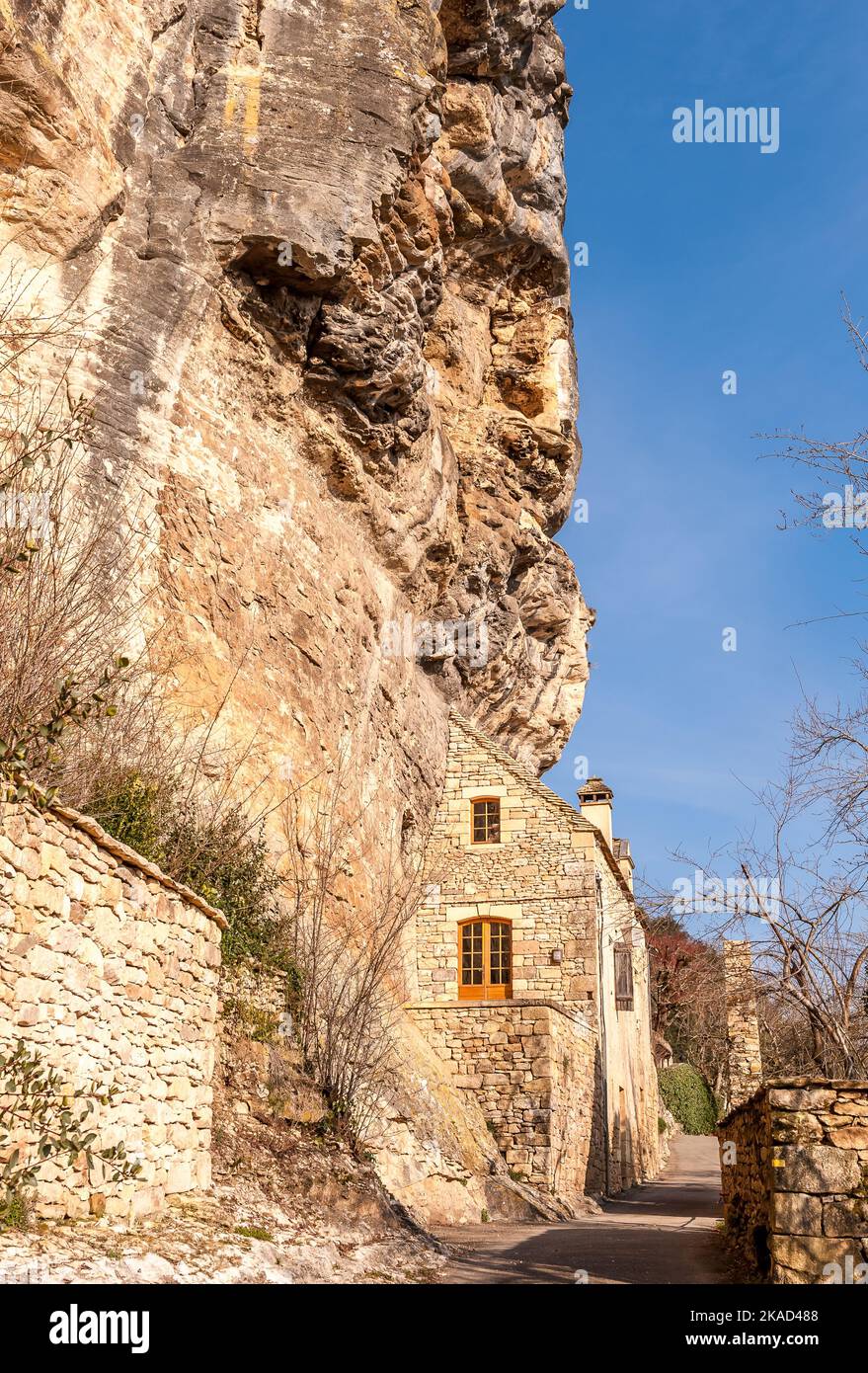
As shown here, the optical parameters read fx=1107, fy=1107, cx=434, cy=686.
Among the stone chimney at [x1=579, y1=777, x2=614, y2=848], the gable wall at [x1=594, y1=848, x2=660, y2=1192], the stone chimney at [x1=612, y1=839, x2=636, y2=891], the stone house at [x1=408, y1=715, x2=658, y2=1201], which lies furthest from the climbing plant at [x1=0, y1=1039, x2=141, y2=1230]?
the stone chimney at [x1=612, y1=839, x2=636, y2=891]

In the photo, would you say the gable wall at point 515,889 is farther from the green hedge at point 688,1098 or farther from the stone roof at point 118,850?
the green hedge at point 688,1098

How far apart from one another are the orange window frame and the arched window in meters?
1.37

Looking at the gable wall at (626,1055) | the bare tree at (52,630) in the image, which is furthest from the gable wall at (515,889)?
the bare tree at (52,630)

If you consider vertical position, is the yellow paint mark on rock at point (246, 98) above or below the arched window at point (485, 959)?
above

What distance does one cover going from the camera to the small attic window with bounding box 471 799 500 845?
746 inches

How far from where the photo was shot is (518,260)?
21375 mm

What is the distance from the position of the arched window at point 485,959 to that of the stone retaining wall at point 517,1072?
2.32m

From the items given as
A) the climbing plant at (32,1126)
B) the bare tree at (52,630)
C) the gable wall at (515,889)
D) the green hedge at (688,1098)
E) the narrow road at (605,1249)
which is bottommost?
the green hedge at (688,1098)

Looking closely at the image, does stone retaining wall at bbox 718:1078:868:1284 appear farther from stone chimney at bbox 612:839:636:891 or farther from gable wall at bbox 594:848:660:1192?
stone chimney at bbox 612:839:636:891

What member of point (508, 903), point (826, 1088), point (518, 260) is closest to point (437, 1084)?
point (508, 903)

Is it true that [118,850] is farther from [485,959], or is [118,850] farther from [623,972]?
[623,972]

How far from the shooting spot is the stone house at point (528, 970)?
15.2 meters

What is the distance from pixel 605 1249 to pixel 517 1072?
494cm
